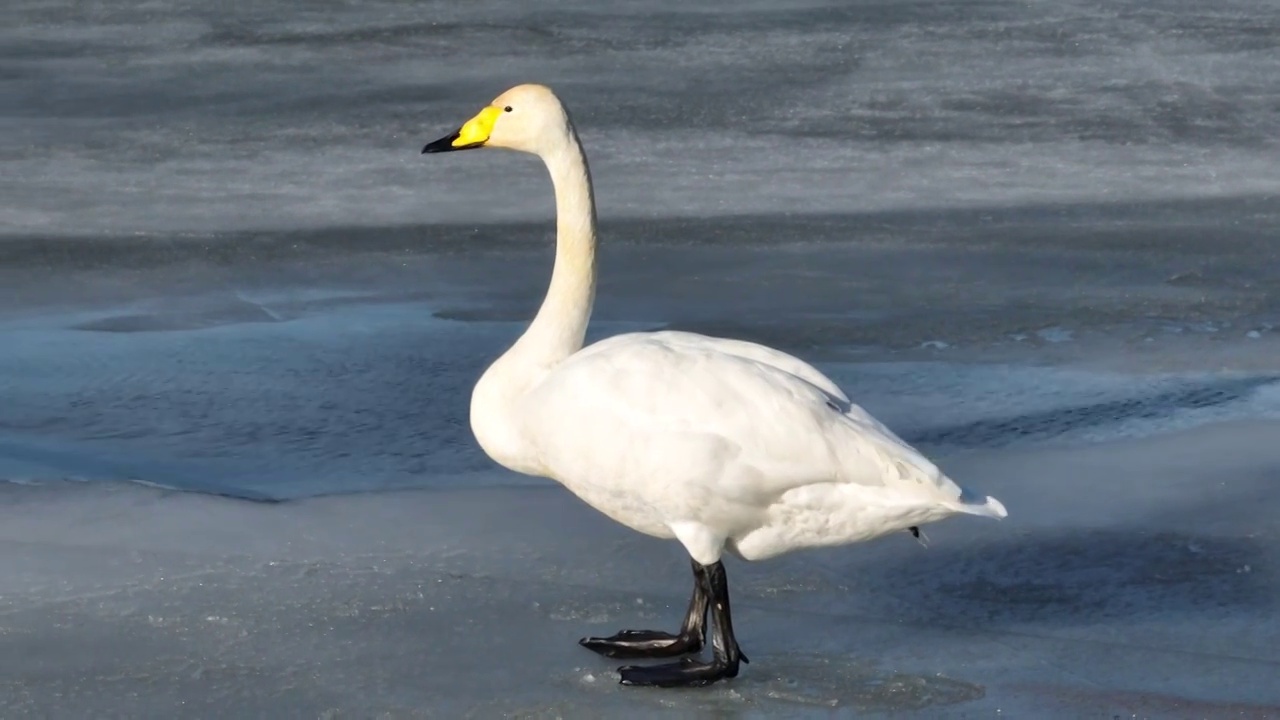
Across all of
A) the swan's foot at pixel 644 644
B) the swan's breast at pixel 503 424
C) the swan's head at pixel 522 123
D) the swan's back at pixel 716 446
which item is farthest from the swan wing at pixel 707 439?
the swan's head at pixel 522 123

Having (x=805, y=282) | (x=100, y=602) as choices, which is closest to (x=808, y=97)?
(x=805, y=282)

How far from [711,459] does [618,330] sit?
2711mm

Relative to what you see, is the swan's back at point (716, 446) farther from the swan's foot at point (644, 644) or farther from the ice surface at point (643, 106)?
the ice surface at point (643, 106)

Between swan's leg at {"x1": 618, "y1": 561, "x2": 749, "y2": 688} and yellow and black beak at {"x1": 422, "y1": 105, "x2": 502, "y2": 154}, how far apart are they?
3.76 ft

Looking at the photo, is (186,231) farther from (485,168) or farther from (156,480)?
(156,480)

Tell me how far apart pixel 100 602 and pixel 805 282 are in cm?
349

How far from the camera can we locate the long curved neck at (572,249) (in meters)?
4.04

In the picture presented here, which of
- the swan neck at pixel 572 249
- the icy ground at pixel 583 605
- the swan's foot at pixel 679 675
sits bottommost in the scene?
the swan's foot at pixel 679 675

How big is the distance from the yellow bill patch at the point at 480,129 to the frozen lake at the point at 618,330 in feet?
3.13

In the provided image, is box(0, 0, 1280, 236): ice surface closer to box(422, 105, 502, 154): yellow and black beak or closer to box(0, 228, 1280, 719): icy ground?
box(0, 228, 1280, 719): icy ground

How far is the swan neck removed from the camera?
4.04m

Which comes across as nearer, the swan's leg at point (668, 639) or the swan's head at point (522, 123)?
the swan's leg at point (668, 639)

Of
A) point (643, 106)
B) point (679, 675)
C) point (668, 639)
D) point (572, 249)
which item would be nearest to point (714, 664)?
point (679, 675)

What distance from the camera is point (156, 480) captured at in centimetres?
477
